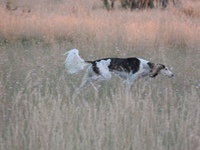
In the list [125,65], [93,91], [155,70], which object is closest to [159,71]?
[155,70]

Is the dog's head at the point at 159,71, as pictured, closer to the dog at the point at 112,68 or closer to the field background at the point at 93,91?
the dog at the point at 112,68

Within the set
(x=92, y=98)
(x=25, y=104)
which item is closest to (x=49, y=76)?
(x=92, y=98)

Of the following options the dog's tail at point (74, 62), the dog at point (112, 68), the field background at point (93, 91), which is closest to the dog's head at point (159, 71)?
the dog at point (112, 68)

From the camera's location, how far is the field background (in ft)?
12.4

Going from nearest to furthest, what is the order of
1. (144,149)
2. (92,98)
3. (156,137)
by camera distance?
1. (144,149)
2. (156,137)
3. (92,98)

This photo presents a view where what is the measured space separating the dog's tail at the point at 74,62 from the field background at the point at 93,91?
0.67ft

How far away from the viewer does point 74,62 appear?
6.47 m

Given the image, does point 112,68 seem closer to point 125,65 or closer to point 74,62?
point 125,65

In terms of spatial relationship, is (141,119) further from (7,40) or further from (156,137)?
(7,40)

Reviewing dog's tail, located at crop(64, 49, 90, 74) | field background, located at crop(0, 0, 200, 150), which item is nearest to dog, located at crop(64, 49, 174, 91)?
dog's tail, located at crop(64, 49, 90, 74)

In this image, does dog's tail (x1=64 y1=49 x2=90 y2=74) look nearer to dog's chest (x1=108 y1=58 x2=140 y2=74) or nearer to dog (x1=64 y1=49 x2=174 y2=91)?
dog (x1=64 y1=49 x2=174 y2=91)

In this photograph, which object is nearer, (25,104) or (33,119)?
(33,119)

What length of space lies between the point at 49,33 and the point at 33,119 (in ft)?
21.4

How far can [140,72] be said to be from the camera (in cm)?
652
